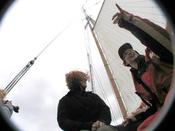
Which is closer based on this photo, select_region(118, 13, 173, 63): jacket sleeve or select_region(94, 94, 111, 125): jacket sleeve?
select_region(118, 13, 173, 63): jacket sleeve

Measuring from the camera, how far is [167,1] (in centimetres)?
91

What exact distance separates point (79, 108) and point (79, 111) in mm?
21

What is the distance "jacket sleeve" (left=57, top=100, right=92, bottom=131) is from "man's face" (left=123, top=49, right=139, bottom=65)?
1.52 feet

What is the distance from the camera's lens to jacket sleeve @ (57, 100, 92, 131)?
1873mm

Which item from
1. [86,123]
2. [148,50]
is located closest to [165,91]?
[148,50]

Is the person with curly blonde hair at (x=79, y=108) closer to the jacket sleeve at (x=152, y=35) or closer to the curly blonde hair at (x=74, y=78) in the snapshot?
the curly blonde hair at (x=74, y=78)

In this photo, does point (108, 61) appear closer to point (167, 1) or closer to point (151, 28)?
point (151, 28)

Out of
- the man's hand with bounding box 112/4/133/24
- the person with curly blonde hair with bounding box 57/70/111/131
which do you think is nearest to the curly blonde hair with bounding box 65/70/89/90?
the person with curly blonde hair with bounding box 57/70/111/131

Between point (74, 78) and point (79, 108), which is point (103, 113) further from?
point (74, 78)

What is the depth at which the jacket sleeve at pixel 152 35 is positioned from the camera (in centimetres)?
163

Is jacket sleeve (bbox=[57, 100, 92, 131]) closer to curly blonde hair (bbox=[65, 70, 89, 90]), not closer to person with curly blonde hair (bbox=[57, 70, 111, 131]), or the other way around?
person with curly blonde hair (bbox=[57, 70, 111, 131])

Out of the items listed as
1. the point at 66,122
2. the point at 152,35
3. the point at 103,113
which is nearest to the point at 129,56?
the point at 152,35

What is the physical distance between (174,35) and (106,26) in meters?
9.96

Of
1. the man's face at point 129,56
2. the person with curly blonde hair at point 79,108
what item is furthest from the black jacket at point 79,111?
the man's face at point 129,56
